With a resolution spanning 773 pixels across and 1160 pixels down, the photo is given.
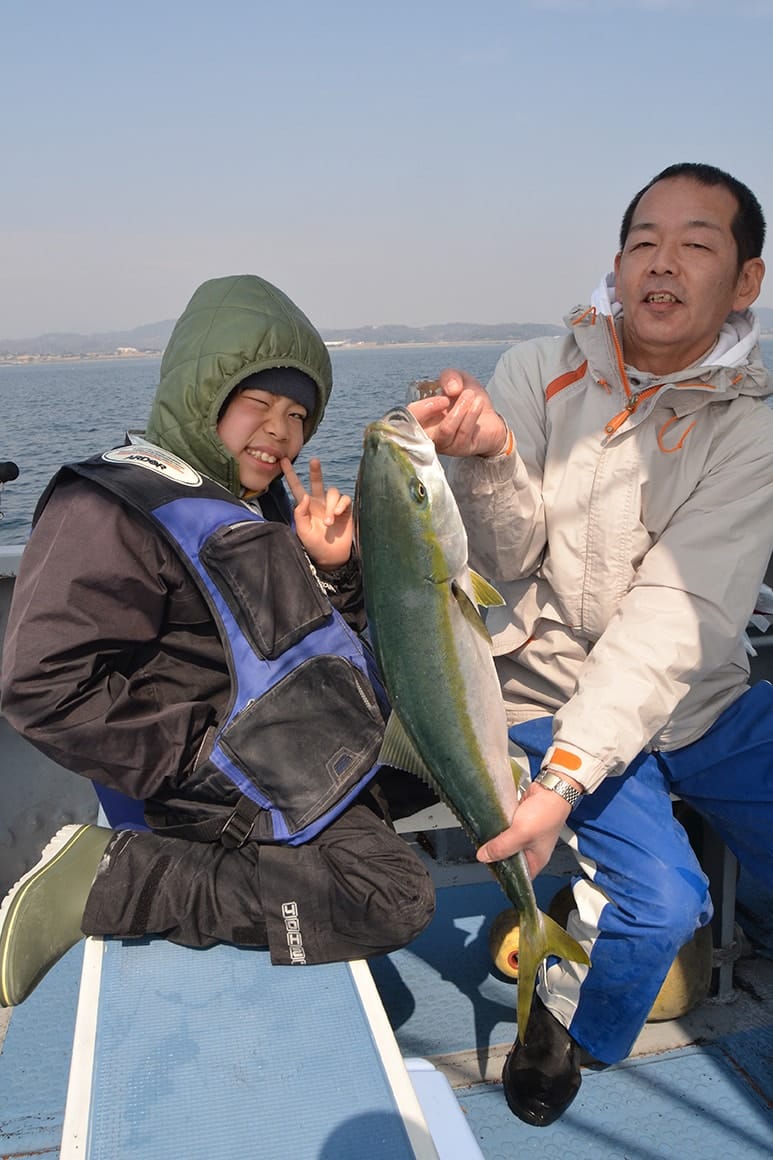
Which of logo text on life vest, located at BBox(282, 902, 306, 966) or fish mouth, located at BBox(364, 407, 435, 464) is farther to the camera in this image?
logo text on life vest, located at BBox(282, 902, 306, 966)

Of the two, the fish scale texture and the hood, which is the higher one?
the hood

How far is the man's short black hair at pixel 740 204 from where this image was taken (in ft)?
10.1

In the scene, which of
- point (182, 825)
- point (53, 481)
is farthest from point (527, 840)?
point (53, 481)

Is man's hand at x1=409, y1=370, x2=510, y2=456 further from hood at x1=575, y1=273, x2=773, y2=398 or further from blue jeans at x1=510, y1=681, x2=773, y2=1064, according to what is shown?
blue jeans at x1=510, y1=681, x2=773, y2=1064

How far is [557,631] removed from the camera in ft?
11.1

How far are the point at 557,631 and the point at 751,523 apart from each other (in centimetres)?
81

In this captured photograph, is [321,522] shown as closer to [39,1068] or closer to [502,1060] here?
[502,1060]

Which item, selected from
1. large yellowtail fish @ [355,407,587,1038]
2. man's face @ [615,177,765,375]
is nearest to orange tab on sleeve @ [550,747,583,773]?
large yellowtail fish @ [355,407,587,1038]

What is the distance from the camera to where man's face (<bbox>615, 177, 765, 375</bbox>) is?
3.04 m

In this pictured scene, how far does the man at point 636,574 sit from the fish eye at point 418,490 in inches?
20.7

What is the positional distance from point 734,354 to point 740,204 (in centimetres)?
53

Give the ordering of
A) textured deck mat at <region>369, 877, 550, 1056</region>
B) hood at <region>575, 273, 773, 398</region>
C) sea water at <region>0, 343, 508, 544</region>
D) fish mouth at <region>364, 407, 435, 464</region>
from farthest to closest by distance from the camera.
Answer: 1. sea water at <region>0, 343, 508, 544</region>
2. textured deck mat at <region>369, 877, 550, 1056</region>
3. hood at <region>575, 273, 773, 398</region>
4. fish mouth at <region>364, 407, 435, 464</region>

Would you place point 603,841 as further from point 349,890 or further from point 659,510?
point 659,510

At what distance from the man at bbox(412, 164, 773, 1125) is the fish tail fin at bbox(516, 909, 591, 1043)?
154 millimetres
